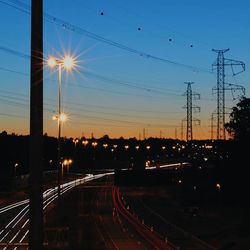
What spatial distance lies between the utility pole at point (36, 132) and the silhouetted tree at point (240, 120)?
338 ft

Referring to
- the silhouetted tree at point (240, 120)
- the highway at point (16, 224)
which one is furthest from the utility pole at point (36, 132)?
the silhouetted tree at point (240, 120)


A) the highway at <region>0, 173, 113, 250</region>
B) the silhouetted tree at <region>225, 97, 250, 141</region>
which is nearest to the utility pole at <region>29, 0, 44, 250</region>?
the highway at <region>0, 173, 113, 250</region>

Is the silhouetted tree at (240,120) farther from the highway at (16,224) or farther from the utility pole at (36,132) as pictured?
the utility pole at (36,132)

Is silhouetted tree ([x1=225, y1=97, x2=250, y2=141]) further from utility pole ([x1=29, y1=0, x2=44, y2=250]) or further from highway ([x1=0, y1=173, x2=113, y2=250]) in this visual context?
utility pole ([x1=29, y1=0, x2=44, y2=250])

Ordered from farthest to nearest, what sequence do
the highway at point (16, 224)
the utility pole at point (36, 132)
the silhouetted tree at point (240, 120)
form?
the silhouetted tree at point (240, 120)
the highway at point (16, 224)
the utility pole at point (36, 132)

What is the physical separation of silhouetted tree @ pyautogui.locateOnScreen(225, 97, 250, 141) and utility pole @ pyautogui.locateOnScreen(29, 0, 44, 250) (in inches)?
4059

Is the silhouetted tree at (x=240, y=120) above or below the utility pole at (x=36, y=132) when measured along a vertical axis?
above

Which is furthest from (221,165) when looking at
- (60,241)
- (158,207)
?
(60,241)

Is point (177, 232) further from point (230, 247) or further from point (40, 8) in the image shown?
point (40, 8)

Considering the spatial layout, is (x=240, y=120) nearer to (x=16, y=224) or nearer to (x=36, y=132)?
(x=16, y=224)

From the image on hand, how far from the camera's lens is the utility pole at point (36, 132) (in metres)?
5.91

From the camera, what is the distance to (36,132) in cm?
598

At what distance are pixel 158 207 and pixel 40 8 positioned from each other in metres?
90.1

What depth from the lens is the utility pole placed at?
19.4ft
